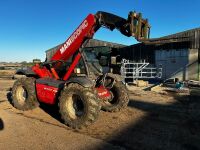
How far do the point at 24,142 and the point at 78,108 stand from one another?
1835mm

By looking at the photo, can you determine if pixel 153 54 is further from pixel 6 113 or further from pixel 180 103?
pixel 6 113

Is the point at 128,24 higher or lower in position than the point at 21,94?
higher

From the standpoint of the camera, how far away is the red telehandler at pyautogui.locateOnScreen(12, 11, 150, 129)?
20.5 feet

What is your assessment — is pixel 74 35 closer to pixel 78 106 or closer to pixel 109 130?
pixel 78 106

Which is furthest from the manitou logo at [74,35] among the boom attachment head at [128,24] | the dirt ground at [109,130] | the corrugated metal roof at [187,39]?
the corrugated metal roof at [187,39]

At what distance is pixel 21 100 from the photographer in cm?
845

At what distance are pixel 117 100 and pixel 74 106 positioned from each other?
190cm

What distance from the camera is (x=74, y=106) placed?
6699 mm

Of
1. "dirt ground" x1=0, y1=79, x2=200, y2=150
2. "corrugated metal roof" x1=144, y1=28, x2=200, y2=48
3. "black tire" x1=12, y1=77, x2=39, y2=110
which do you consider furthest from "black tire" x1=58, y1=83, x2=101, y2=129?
"corrugated metal roof" x1=144, y1=28, x2=200, y2=48

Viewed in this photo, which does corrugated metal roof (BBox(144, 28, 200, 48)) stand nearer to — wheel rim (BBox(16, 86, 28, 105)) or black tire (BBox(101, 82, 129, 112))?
black tire (BBox(101, 82, 129, 112))

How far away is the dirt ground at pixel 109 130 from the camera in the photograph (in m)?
5.11

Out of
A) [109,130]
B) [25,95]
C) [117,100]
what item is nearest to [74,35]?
[117,100]

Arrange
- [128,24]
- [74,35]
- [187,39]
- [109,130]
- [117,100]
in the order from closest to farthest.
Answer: [109,130] < [128,24] < [74,35] < [117,100] < [187,39]

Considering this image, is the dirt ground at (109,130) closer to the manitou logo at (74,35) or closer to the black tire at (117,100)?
the black tire at (117,100)
